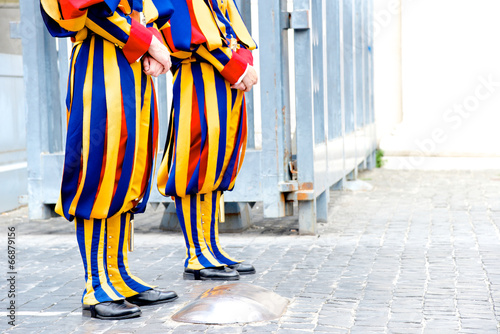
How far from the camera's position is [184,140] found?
3.82 meters

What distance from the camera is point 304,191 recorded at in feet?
16.9

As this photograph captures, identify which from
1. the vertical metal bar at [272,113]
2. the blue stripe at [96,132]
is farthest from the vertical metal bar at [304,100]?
the blue stripe at [96,132]

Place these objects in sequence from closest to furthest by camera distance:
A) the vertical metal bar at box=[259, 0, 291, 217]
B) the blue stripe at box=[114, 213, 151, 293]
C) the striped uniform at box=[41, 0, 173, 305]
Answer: the striped uniform at box=[41, 0, 173, 305] → the blue stripe at box=[114, 213, 151, 293] → the vertical metal bar at box=[259, 0, 291, 217]

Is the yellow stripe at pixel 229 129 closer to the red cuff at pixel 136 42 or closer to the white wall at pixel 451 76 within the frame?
the red cuff at pixel 136 42

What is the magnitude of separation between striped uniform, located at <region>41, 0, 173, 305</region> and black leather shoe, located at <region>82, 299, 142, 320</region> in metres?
0.03

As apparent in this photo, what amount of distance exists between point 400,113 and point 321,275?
7.25 meters

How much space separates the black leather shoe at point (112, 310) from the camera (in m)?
3.08

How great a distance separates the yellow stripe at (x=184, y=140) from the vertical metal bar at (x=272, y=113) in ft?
4.36

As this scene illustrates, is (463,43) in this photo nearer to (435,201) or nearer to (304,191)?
(435,201)

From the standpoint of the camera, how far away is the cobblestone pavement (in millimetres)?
3020

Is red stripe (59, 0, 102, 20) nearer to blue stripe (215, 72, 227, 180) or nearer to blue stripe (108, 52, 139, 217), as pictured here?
blue stripe (108, 52, 139, 217)

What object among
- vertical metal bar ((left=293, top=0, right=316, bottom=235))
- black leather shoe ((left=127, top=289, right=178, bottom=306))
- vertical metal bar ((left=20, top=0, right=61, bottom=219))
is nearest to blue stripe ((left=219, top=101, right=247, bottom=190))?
black leather shoe ((left=127, top=289, right=178, bottom=306))

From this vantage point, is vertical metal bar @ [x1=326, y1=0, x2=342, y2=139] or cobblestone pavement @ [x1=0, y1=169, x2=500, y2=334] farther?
vertical metal bar @ [x1=326, y1=0, x2=342, y2=139]

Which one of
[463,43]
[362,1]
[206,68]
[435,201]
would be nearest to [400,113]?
[463,43]
